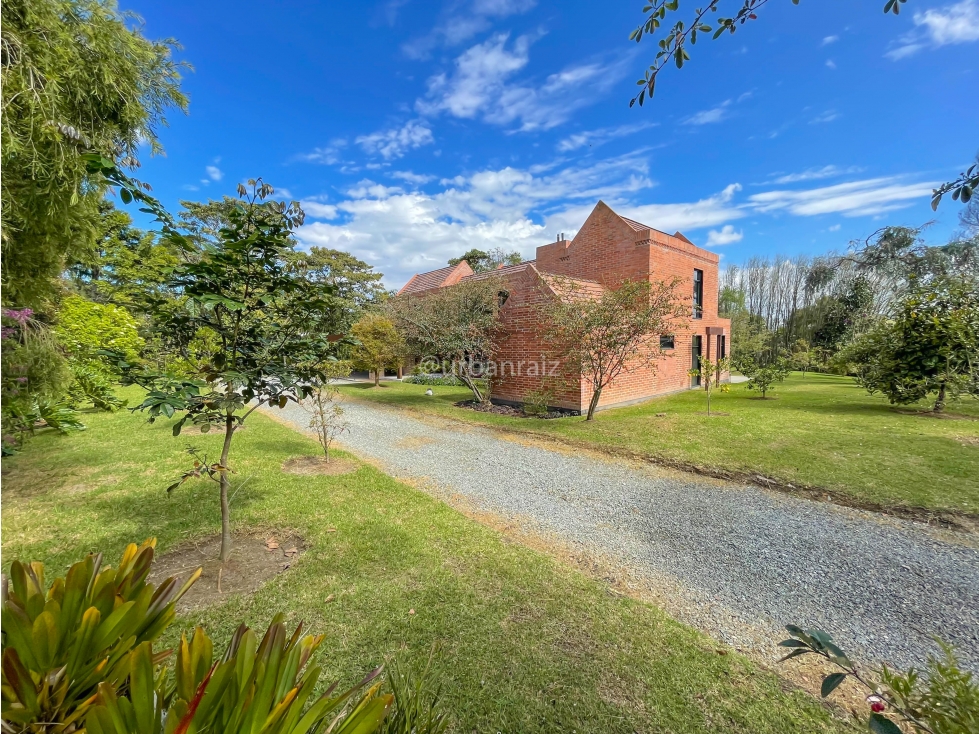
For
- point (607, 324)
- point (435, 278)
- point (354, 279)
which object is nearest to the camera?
point (607, 324)

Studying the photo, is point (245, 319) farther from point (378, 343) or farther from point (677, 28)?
point (378, 343)

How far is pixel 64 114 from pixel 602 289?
11.1m

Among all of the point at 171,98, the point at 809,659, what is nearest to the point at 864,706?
the point at 809,659

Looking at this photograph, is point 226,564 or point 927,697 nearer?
point 927,697

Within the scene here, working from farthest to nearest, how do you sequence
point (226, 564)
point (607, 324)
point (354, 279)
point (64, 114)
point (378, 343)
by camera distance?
point (354, 279)
point (378, 343)
point (607, 324)
point (226, 564)
point (64, 114)

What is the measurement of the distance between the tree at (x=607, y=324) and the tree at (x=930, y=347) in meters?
5.30

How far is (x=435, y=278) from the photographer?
2005 cm

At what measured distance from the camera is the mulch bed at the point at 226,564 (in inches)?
116

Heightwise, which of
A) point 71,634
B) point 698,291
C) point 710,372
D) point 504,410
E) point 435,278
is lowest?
point 504,410

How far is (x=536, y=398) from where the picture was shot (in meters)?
10.6

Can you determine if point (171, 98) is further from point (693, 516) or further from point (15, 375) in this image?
point (693, 516)

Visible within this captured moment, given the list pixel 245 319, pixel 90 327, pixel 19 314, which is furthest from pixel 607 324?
Result: pixel 90 327

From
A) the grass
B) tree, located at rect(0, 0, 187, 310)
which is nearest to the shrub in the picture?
the grass

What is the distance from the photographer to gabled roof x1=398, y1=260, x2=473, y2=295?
19328mm
